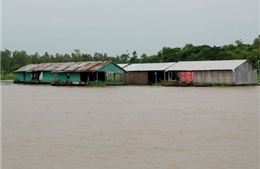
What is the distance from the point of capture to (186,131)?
11.3 meters

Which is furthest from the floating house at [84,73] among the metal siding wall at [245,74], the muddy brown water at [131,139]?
the muddy brown water at [131,139]

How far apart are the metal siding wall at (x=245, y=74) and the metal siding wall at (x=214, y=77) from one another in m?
0.59

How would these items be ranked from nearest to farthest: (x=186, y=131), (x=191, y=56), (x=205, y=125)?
1. (x=186, y=131)
2. (x=205, y=125)
3. (x=191, y=56)

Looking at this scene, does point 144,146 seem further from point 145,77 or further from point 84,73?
point 145,77

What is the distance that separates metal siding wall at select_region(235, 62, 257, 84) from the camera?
35.2 m

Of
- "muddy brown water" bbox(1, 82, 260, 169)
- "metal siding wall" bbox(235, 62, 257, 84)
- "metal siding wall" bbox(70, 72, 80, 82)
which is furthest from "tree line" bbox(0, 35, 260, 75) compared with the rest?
"muddy brown water" bbox(1, 82, 260, 169)

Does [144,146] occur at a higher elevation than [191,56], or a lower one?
lower

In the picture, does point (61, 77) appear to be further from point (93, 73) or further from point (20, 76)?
point (20, 76)

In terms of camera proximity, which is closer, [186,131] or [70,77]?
[186,131]

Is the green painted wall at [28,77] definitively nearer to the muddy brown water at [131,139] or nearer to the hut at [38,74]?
the hut at [38,74]

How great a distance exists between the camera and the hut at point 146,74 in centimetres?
4250

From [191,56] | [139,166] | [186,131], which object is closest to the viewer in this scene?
[139,166]

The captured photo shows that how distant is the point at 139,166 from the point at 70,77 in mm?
34525

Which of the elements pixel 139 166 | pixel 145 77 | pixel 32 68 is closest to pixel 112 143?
pixel 139 166
